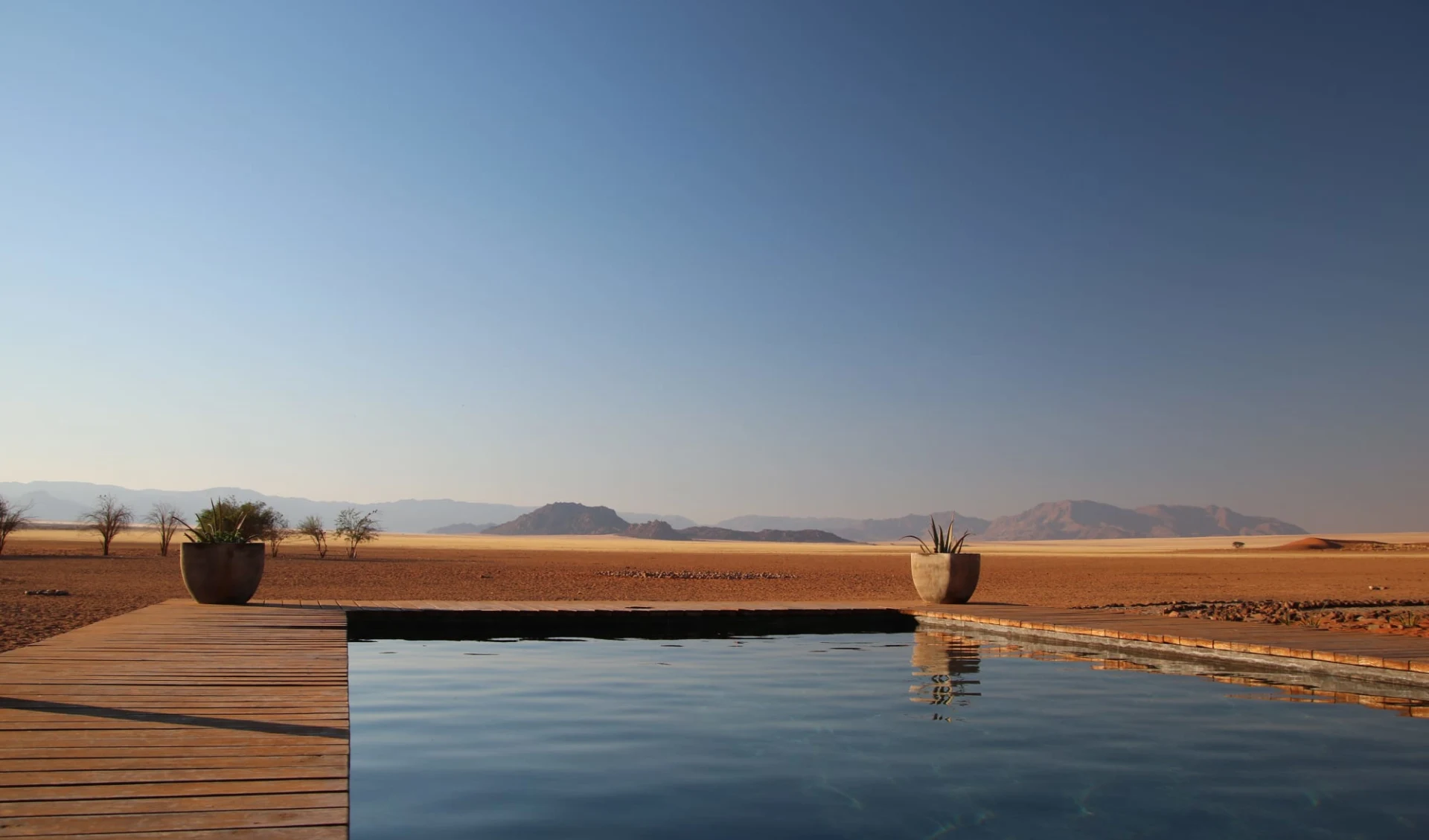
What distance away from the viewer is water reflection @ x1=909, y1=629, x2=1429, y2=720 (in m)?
7.77

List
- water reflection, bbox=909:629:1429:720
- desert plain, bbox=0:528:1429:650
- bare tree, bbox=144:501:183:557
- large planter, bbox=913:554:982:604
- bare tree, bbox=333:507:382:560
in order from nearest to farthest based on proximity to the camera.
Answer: water reflection, bbox=909:629:1429:720, large planter, bbox=913:554:982:604, desert plain, bbox=0:528:1429:650, bare tree, bbox=144:501:183:557, bare tree, bbox=333:507:382:560

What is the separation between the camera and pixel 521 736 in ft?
22.0

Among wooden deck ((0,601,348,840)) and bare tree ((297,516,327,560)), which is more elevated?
wooden deck ((0,601,348,840))

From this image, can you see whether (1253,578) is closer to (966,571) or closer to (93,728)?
(966,571)

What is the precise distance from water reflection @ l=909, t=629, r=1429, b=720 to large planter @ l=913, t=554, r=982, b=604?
2431mm

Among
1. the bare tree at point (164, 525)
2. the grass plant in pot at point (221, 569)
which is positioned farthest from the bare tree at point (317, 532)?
the grass plant in pot at point (221, 569)

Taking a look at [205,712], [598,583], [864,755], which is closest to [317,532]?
[598,583]

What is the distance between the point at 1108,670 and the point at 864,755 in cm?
408

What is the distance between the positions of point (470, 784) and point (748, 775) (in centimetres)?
153

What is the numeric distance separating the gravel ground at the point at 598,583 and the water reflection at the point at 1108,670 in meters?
6.62

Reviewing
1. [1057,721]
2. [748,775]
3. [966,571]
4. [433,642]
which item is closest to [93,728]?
[748,775]

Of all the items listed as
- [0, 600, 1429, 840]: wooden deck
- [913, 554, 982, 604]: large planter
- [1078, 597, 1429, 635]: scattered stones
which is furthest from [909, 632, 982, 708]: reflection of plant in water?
[1078, 597, 1429, 635]: scattered stones

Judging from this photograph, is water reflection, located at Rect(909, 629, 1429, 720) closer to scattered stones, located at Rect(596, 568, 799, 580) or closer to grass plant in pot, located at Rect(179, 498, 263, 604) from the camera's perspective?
grass plant in pot, located at Rect(179, 498, 263, 604)

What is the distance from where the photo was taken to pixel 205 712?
17.5ft
